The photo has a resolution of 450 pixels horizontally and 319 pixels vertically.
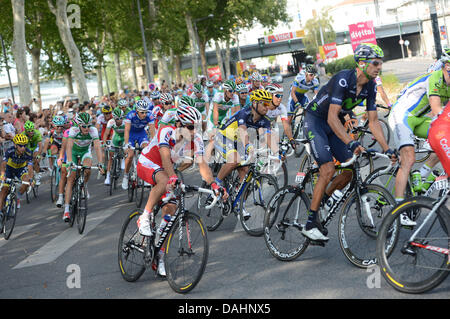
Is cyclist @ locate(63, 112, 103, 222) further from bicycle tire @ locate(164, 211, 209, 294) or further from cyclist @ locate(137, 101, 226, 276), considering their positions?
bicycle tire @ locate(164, 211, 209, 294)

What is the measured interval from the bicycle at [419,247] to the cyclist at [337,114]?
42.6 inches

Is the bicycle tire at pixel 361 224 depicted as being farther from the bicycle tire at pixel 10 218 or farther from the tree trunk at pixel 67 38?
the tree trunk at pixel 67 38

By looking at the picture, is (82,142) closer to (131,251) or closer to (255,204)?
(255,204)

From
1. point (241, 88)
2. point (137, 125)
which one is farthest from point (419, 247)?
point (137, 125)

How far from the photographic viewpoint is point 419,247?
4.65 metres

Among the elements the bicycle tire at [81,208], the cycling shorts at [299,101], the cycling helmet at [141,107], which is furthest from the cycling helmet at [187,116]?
the cycling shorts at [299,101]

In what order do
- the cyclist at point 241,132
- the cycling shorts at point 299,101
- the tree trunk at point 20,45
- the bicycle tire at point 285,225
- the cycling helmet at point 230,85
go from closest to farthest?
the bicycle tire at point 285,225, the cyclist at point 241,132, the cycling helmet at point 230,85, the cycling shorts at point 299,101, the tree trunk at point 20,45

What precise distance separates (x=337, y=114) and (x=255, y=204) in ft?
7.20

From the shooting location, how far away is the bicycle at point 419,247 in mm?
4441

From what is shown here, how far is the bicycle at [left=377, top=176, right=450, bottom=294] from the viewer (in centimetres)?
444

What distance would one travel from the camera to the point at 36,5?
141ft

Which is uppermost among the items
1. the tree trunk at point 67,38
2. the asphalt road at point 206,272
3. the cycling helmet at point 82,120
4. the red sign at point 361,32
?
the tree trunk at point 67,38

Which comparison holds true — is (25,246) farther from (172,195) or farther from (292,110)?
(292,110)
